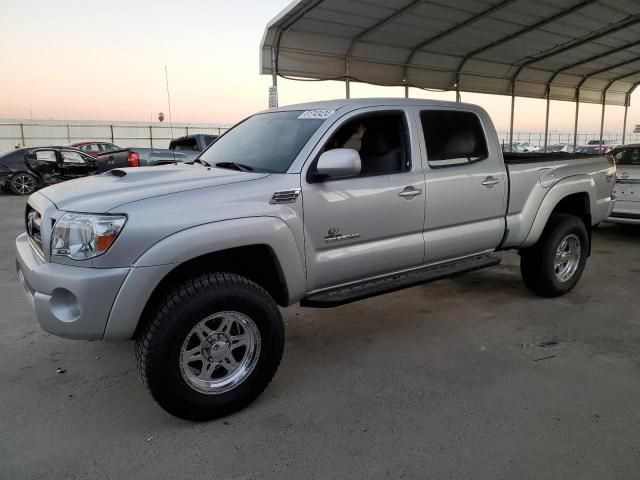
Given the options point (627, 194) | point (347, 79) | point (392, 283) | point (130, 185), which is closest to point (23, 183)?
point (347, 79)

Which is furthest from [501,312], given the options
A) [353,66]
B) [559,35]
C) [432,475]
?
[559,35]

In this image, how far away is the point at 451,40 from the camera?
39.8ft

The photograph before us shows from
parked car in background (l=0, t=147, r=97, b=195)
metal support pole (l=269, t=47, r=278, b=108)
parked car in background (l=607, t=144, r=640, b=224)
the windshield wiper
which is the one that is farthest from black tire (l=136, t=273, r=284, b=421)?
parked car in background (l=0, t=147, r=97, b=195)

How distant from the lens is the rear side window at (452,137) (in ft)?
13.5

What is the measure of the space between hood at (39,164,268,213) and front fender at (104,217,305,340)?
306mm

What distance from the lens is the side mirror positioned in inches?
128

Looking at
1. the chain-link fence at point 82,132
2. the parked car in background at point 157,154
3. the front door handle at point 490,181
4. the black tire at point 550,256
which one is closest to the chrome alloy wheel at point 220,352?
the front door handle at point 490,181

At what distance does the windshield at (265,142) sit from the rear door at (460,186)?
1.02m

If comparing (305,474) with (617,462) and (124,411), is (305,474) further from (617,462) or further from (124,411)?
(617,462)

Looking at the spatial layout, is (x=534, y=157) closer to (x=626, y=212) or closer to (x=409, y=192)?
(x=409, y=192)

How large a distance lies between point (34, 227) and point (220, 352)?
4.93 feet

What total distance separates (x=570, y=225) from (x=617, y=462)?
9.94ft

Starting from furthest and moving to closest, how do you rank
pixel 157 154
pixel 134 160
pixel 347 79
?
pixel 157 154
pixel 134 160
pixel 347 79

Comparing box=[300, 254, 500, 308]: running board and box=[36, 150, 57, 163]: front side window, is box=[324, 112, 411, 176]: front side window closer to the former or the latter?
box=[300, 254, 500, 308]: running board
